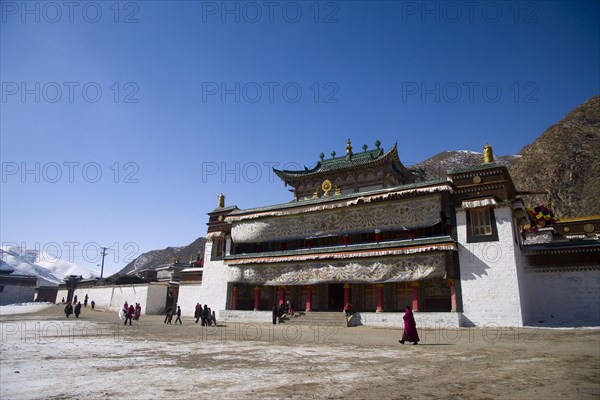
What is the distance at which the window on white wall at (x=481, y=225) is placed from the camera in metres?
20.0

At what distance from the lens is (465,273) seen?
20.3 m

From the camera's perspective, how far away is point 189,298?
3222cm

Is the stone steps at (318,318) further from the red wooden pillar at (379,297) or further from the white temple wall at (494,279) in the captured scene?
the white temple wall at (494,279)

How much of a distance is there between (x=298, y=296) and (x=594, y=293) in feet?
56.2

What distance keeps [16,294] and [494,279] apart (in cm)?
6321

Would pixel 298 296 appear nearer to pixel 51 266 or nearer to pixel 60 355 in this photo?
pixel 60 355

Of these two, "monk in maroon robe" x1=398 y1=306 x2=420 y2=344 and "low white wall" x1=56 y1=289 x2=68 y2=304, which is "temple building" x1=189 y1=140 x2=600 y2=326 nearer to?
"monk in maroon robe" x1=398 y1=306 x2=420 y2=344

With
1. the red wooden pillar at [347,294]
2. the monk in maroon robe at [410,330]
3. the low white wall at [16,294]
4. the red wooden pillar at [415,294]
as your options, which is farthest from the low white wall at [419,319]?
the low white wall at [16,294]

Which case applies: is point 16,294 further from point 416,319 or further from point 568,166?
point 568,166

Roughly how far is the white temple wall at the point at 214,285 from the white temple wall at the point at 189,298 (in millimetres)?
775

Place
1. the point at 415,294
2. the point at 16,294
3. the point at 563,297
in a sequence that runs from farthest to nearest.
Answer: the point at 16,294 → the point at 415,294 → the point at 563,297

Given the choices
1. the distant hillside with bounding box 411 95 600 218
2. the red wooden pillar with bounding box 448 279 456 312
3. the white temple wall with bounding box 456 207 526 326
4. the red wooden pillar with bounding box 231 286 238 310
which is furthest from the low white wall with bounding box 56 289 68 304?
the distant hillside with bounding box 411 95 600 218

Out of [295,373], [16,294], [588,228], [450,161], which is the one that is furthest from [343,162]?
[450,161]

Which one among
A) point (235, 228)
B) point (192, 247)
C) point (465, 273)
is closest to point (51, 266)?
point (192, 247)
